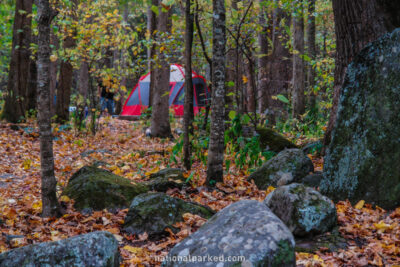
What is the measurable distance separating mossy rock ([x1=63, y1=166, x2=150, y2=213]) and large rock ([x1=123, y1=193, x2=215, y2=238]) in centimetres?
67

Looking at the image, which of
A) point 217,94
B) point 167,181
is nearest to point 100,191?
point 167,181

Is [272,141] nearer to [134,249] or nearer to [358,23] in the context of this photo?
[358,23]

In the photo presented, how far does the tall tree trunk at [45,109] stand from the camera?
369 centimetres

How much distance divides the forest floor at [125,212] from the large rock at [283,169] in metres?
0.20

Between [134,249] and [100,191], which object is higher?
[100,191]

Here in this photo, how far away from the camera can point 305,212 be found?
339 centimetres

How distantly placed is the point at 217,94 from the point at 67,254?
10.4ft

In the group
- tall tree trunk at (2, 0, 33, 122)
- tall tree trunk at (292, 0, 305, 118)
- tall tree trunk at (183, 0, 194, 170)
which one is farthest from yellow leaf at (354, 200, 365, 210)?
tall tree trunk at (2, 0, 33, 122)

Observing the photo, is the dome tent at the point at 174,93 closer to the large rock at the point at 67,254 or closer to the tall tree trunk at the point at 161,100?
the tall tree trunk at the point at 161,100

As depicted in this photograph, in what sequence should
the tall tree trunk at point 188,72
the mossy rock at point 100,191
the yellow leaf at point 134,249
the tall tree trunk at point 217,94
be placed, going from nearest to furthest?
1. the yellow leaf at point 134,249
2. the mossy rock at point 100,191
3. the tall tree trunk at point 217,94
4. the tall tree trunk at point 188,72

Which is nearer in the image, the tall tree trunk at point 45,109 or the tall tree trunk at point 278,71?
the tall tree trunk at point 45,109

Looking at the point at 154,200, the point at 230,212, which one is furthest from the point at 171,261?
the point at 154,200

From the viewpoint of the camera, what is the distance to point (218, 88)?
4988 mm

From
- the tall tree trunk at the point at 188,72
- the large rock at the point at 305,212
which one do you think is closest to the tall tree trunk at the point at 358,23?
the tall tree trunk at the point at 188,72
